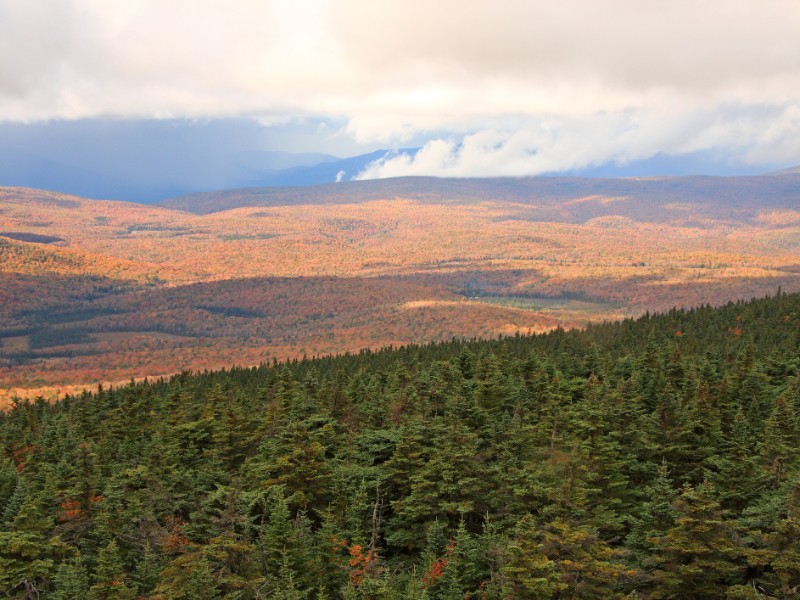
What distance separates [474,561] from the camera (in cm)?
3469

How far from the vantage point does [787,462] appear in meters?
38.4

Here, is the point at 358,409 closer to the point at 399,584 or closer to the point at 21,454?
the point at 399,584

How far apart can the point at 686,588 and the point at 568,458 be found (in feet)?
38.6

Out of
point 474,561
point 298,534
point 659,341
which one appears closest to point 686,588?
point 474,561

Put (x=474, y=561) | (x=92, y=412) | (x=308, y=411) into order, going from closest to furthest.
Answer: (x=474, y=561) → (x=308, y=411) → (x=92, y=412)

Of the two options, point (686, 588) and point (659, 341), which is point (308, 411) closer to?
point (686, 588)

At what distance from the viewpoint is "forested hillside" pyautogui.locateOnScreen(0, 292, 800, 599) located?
96.8ft

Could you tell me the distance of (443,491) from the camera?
38562 millimetres

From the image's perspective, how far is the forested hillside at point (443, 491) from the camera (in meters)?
29.5

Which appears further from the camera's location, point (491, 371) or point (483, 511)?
point (491, 371)

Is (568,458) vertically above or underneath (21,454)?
above

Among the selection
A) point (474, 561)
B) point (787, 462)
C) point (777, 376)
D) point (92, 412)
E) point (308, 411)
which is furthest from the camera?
point (92, 412)

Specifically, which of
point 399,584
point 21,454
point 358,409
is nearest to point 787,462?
point 399,584

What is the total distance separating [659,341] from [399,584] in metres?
54.7
